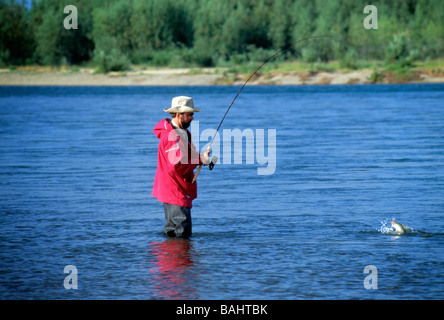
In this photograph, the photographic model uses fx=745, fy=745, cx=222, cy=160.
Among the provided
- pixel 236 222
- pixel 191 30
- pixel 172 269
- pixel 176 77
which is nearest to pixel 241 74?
pixel 176 77

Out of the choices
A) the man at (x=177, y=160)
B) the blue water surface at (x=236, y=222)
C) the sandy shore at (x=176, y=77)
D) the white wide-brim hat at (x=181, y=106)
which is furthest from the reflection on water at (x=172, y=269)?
the sandy shore at (x=176, y=77)

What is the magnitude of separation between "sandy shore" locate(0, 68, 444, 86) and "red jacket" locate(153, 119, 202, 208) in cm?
4853

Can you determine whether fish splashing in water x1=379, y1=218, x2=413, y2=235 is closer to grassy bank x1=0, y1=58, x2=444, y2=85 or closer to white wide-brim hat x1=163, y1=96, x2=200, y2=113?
white wide-brim hat x1=163, y1=96, x2=200, y2=113

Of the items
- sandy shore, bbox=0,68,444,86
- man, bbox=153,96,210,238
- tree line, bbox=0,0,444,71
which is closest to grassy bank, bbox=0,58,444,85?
sandy shore, bbox=0,68,444,86

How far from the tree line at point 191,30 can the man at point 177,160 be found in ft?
192

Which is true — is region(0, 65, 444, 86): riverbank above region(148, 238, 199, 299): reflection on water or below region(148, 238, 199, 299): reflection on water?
above

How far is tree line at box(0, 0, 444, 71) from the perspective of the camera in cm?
6788

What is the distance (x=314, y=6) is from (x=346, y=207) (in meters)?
76.3

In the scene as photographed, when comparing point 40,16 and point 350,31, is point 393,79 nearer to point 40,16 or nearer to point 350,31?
point 350,31

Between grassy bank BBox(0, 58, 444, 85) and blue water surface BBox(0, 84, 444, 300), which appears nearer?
blue water surface BBox(0, 84, 444, 300)

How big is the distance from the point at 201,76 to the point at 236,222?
5254cm

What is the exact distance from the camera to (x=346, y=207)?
940 cm

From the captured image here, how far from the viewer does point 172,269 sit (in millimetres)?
6551
